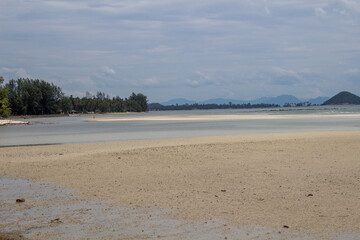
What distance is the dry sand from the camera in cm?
891

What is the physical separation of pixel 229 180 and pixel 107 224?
5.13 metres

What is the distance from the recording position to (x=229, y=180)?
41.5 ft

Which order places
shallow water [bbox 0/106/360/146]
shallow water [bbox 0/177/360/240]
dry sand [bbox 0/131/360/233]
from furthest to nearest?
shallow water [bbox 0/106/360/146]
dry sand [bbox 0/131/360/233]
shallow water [bbox 0/177/360/240]

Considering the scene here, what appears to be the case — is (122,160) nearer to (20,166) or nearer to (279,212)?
(20,166)

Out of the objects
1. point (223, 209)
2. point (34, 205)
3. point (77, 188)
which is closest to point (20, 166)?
point (77, 188)

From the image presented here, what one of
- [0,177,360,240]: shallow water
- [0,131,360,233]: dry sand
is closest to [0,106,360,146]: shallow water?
[0,131,360,233]: dry sand

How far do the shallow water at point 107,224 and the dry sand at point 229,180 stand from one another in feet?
1.22

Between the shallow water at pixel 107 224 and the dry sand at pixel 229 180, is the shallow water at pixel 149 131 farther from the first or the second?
the shallow water at pixel 107 224

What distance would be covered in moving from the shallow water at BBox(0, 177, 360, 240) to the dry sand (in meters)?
0.37

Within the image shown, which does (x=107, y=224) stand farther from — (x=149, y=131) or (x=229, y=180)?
(x=149, y=131)

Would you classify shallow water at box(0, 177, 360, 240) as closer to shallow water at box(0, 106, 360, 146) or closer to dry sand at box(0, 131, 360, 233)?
dry sand at box(0, 131, 360, 233)

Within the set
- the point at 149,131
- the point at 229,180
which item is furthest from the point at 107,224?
the point at 149,131

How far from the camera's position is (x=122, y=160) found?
1795 cm

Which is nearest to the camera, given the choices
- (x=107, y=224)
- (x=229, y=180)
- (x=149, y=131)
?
(x=107, y=224)
